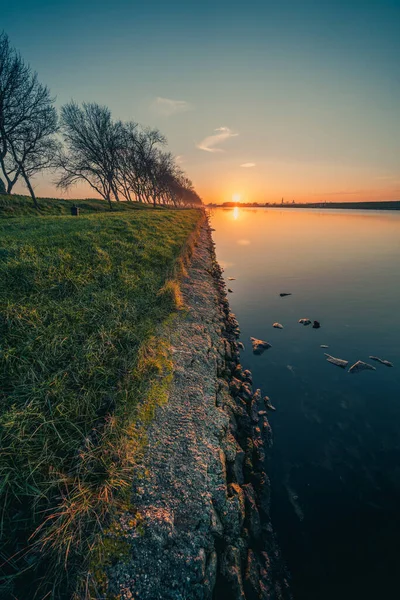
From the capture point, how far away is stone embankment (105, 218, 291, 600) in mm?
2387

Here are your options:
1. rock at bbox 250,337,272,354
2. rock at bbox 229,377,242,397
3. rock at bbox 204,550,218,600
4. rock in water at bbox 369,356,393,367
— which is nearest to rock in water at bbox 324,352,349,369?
rock in water at bbox 369,356,393,367

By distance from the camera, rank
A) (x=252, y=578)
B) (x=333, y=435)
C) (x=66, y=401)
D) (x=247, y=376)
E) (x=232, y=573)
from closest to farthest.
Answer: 1. (x=232, y=573)
2. (x=252, y=578)
3. (x=66, y=401)
4. (x=333, y=435)
5. (x=247, y=376)

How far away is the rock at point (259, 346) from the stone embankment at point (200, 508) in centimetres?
339

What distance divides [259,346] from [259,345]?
2.0 inches

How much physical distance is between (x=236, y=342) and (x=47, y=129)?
1477 inches

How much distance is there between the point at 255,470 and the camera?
455 cm

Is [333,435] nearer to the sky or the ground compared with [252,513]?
nearer to the ground

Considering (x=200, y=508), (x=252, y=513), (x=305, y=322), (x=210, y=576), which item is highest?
(x=200, y=508)

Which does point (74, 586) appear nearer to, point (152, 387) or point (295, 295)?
point (152, 387)

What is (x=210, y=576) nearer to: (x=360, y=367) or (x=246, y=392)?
(x=246, y=392)

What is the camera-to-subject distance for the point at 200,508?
2.96 meters

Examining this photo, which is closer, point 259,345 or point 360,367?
point 360,367

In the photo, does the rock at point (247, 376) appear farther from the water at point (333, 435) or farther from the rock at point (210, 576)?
the rock at point (210, 576)

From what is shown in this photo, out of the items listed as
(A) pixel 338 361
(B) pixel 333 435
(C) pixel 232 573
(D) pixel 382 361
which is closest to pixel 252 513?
(C) pixel 232 573
